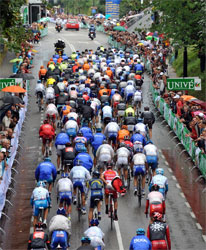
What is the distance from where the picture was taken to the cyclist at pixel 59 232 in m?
15.2

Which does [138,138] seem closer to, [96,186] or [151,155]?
[151,155]

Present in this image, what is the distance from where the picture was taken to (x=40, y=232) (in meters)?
14.6

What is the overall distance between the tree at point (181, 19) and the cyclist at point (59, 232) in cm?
2243

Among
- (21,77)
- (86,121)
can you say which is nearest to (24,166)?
(86,121)

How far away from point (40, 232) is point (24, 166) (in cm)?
1160

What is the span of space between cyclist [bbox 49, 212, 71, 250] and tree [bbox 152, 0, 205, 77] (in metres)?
22.4

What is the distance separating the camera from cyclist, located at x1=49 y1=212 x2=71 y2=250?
15.2 meters

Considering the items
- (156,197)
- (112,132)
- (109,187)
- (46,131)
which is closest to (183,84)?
(112,132)

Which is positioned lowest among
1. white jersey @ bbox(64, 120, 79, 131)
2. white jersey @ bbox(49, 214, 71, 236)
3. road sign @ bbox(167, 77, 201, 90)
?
white jersey @ bbox(49, 214, 71, 236)

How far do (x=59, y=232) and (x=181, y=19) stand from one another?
76.6 feet

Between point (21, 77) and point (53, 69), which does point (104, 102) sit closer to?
point (21, 77)

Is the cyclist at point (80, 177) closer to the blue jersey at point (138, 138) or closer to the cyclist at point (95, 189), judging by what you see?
the cyclist at point (95, 189)

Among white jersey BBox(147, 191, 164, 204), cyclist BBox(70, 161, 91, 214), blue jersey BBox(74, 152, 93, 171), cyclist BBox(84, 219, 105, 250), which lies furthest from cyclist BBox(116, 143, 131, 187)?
cyclist BBox(84, 219, 105, 250)

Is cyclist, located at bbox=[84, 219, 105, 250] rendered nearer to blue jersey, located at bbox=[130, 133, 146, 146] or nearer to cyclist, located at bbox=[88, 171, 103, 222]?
cyclist, located at bbox=[88, 171, 103, 222]
